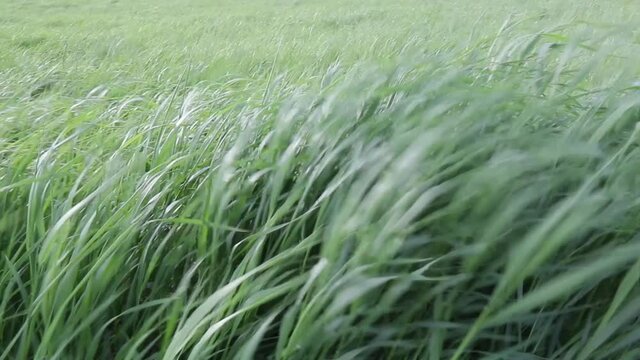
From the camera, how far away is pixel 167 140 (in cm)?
167

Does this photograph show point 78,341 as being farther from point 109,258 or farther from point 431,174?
point 431,174

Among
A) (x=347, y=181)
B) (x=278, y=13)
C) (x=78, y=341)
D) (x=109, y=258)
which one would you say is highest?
(x=347, y=181)

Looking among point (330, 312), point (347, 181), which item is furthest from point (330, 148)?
point (330, 312)

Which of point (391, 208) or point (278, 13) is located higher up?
point (391, 208)

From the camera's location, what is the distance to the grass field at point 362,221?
100cm

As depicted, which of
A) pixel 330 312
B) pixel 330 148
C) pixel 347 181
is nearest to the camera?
pixel 330 312

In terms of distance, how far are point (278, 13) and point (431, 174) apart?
8.90m

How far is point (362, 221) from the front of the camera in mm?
1029

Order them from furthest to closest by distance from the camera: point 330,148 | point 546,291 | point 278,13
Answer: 1. point 278,13
2. point 330,148
3. point 546,291

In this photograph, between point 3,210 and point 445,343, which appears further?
point 3,210

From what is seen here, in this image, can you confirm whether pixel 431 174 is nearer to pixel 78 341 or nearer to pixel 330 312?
pixel 330 312

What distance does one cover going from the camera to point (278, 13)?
380 inches

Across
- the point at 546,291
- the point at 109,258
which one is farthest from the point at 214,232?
the point at 546,291

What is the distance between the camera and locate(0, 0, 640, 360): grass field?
39.6 inches
